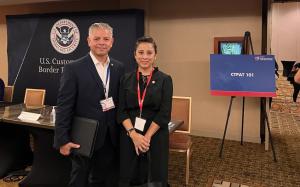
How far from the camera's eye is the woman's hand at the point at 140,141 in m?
2.03

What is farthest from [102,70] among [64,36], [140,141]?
[64,36]

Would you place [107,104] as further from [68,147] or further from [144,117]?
[68,147]

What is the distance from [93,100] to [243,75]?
92.3 inches

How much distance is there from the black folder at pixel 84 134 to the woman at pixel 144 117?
8.3 inches

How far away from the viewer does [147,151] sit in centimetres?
208

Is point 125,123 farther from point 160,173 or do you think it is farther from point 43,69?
point 43,69

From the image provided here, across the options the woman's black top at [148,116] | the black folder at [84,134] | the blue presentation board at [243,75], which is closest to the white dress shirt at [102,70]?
the woman's black top at [148,116]

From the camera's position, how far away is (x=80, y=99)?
2.04 m

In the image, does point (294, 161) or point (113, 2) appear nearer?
point (294, 161)

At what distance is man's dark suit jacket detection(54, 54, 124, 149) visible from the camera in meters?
2.00

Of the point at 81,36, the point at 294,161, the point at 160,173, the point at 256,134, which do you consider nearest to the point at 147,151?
the point at 160,173

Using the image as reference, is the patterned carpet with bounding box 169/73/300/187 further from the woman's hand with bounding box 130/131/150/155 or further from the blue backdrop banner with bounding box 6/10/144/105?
the blue backdrop banner with bounding box 6/10/144/105

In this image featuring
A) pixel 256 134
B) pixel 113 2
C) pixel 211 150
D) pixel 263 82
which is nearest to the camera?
pixel 263 82

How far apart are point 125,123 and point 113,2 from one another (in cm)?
395
